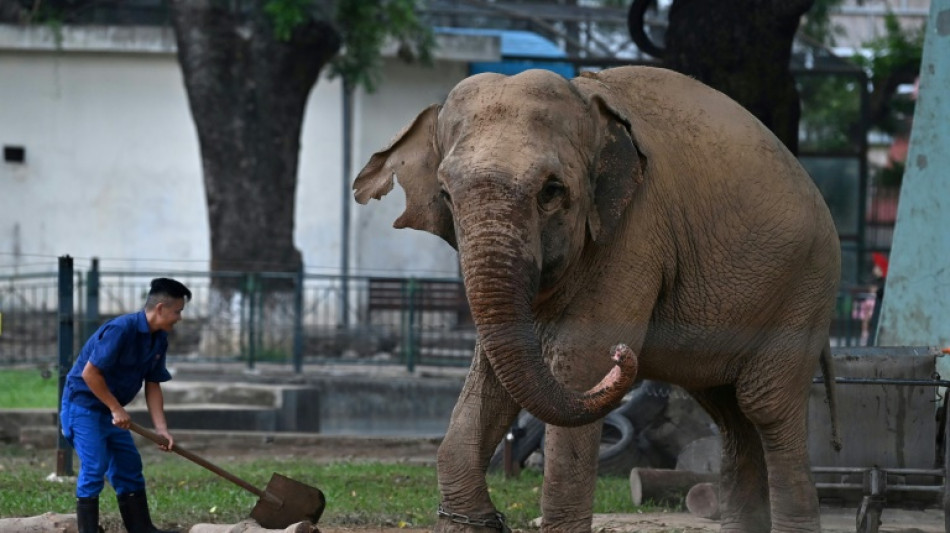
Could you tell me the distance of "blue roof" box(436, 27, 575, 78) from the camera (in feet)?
81.7

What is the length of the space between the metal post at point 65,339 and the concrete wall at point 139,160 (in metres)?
13.7

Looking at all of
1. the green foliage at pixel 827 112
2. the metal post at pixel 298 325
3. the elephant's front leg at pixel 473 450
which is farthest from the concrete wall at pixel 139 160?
the elephant's front leg at pixel 473 450

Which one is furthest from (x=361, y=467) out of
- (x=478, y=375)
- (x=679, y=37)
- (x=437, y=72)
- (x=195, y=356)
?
(x=437, y=72)

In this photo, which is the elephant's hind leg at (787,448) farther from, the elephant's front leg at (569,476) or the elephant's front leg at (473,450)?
the elephant's front leg at (473,450)

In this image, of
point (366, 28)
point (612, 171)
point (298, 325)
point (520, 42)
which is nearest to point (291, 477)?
point (612, 171)

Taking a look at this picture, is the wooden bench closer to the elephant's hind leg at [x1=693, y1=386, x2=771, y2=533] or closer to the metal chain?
the elephant's hind leg at [x1=693, y1=386, x2=771, y2=533]

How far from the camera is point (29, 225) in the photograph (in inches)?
1021

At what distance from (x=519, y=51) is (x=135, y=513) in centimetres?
1806

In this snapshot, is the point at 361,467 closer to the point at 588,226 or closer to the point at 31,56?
the point at 588,226

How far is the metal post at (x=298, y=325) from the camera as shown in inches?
736

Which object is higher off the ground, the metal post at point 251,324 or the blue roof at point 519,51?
the blue roof at point 519,51

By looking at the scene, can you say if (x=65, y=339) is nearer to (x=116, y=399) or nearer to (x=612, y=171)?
(x=116, y=399)

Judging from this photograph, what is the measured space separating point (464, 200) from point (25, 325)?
558 inches

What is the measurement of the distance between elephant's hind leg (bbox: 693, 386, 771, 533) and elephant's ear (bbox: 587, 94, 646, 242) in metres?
1.91
